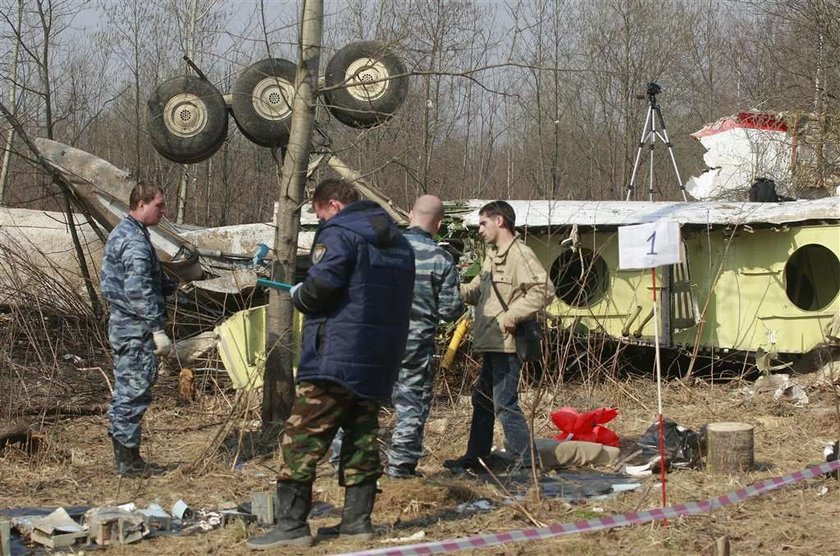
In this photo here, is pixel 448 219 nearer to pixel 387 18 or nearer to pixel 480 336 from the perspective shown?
pixel 480 336

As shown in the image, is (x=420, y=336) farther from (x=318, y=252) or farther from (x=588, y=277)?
(x=588, y=277)

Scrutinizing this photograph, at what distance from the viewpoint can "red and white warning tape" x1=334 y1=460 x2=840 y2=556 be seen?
13.6ft

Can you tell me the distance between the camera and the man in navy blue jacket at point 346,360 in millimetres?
4668

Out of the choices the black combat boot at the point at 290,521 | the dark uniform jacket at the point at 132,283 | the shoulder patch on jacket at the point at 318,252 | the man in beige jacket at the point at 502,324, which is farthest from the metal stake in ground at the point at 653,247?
the dark uniform jacket at the point at 132,283

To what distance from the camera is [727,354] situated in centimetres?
1059

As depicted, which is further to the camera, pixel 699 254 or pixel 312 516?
pixel 699 254

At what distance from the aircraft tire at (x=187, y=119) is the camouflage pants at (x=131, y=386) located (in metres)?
4.45

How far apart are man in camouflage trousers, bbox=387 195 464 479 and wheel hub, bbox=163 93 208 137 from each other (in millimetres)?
5014

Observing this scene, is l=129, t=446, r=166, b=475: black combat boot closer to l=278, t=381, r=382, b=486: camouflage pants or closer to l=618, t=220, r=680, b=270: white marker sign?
l=278, t=381, r=382, b=486: camouflage pants

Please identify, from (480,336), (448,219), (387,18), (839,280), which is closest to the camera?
(480,336)

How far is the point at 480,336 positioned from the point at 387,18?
38.1ft

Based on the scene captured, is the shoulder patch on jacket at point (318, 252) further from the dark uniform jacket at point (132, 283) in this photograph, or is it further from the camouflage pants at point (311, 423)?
the dark uniform jacket at point (132, 283)

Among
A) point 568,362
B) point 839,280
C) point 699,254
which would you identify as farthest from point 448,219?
point 839,280

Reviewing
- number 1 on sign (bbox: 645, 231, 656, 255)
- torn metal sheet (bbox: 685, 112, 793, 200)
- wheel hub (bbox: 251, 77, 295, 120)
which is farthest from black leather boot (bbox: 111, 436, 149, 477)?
torn metal sheet (bbox: 685, 112, 793, 200)
